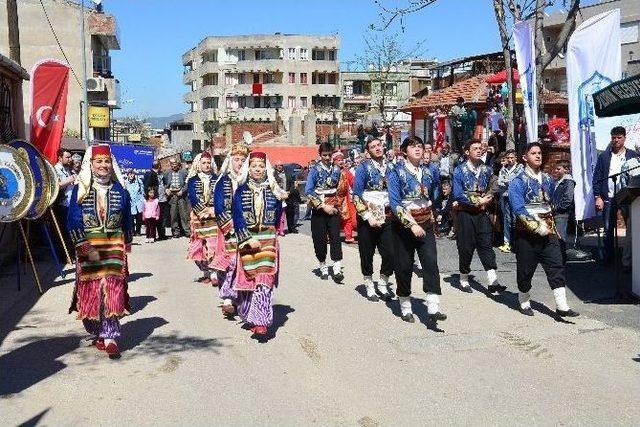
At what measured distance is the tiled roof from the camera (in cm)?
2280

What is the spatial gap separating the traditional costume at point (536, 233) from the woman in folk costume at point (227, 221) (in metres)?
2.90

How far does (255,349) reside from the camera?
6957 mm

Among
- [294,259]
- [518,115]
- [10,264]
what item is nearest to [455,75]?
[518,115]

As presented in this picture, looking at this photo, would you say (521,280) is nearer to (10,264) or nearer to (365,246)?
(365,246)

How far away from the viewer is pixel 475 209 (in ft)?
31.4

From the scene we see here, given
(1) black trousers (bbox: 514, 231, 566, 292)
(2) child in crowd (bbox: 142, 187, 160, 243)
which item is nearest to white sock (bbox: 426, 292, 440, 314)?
(1) black trousers (bbox: 514, 231, 566, 292)

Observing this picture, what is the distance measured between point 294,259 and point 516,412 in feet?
27.8

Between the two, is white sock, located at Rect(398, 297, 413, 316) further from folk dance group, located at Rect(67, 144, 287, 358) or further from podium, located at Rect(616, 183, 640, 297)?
podium, located at Rect(616, 183, 640, 297)

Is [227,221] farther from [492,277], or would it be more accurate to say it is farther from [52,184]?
[492,277]

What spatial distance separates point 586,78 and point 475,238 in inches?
100.0

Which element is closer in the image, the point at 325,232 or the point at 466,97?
the point at 325,232

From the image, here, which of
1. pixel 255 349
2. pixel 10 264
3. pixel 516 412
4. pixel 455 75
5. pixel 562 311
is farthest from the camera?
pixel 455 75

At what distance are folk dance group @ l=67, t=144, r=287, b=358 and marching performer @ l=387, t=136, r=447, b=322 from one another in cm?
122

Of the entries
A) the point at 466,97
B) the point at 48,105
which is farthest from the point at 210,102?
the point at 48,105
